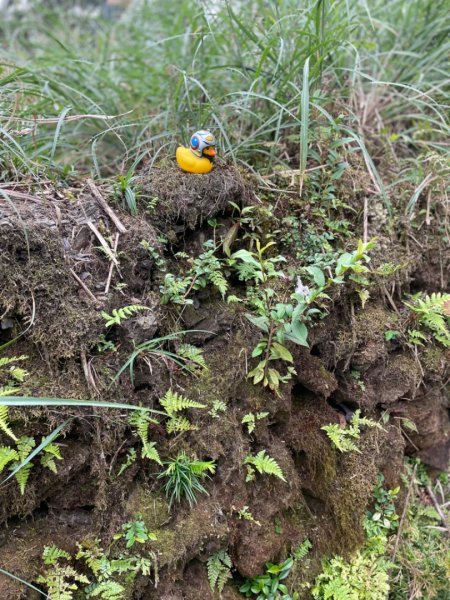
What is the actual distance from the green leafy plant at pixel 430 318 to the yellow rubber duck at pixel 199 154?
1307mm

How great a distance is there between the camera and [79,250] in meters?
1.94

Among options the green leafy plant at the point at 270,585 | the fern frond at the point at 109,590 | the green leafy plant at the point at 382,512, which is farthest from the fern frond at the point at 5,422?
the green leafy plant at the point at 382,512

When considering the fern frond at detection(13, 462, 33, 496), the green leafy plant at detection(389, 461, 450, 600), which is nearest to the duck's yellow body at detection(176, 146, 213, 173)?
the fern frond at detection(13, 462, 33, 496)

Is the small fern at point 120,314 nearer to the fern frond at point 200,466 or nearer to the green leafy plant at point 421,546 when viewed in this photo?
the fern frond at point 200,466

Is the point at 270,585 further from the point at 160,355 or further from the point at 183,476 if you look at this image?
the point at 160,355

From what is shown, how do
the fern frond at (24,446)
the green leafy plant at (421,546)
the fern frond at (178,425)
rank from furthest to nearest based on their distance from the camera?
the green leafy plant at (421,546), the fern frond at (178,425), the fern frond at (24,446)

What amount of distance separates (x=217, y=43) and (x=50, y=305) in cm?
230

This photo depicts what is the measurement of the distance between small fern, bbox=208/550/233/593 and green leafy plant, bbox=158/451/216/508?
27 centimetres

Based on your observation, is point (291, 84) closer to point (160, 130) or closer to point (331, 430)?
point (160, 130)

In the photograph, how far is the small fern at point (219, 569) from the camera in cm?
181

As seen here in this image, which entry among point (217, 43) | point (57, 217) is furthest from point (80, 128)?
point (57, 217)

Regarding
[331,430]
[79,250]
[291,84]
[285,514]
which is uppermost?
[291,84]

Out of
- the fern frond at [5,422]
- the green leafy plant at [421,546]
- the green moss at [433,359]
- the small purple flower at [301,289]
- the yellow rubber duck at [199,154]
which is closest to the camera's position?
the fern frond at [5,422]

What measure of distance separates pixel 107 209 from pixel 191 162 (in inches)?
18.8
